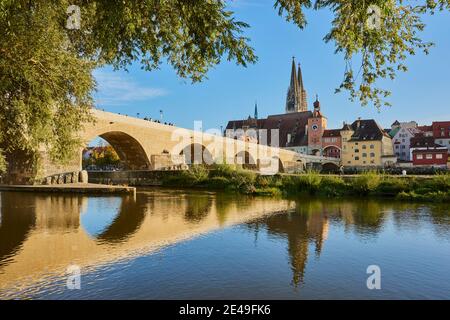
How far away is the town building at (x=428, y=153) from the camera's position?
67.9 metres

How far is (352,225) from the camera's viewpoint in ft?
37.1

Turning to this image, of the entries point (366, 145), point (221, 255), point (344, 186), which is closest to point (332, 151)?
point (366, 145)

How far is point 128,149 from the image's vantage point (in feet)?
128

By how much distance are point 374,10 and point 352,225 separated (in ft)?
23.7

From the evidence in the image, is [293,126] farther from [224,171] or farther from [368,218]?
[368,218]

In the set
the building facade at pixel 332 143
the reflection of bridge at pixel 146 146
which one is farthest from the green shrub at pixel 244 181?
the building facade at pixel 332 143

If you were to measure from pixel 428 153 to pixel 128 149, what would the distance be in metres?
56.2

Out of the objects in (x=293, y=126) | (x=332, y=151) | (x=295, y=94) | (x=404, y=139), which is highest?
(x=295, y=94)

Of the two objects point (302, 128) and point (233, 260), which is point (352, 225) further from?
point (302, 128)

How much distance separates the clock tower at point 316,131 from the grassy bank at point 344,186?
238 ft

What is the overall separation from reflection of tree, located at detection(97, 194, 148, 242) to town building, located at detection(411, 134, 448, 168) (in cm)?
6532

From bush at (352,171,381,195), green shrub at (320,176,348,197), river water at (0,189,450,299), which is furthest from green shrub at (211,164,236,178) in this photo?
river water at (0,189,450,299)

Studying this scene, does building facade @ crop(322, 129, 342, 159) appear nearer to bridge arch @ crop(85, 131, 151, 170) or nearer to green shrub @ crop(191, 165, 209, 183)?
bridge arch @ crop(85, 131, 151, 170)

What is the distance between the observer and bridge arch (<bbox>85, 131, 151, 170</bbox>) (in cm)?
3550
